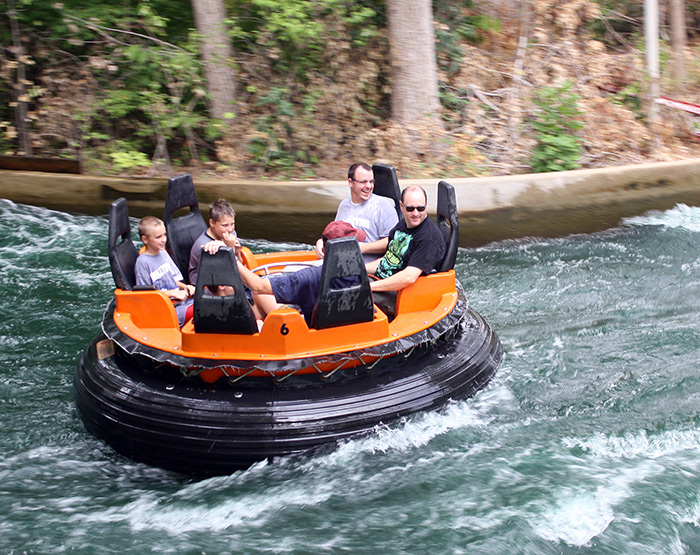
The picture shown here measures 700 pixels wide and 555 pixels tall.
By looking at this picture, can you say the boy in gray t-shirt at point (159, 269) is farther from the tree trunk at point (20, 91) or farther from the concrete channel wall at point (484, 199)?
the tree trunk at point (20, 91)

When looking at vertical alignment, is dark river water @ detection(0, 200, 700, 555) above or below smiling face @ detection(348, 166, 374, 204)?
below

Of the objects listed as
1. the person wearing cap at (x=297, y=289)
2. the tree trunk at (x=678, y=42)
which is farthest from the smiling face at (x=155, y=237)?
Result: the tree trunk at (x=678, y=42)

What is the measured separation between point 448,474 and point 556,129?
519 cm

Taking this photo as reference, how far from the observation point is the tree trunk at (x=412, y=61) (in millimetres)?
7595

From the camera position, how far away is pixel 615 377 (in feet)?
14.0

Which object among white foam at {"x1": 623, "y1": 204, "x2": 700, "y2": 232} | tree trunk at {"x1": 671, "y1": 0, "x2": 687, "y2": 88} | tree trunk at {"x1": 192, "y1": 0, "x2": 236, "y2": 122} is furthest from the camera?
tree trunk at {"x1": 671, "y1": 0, "x2": 687, "y2": 88}

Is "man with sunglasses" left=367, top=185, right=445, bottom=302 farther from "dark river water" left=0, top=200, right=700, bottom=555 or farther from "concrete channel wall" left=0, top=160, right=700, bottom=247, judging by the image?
"concrete channel wall" left=0, top=160, right=700, bottom=247

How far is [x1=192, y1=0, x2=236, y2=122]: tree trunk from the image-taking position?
7738 millimetres

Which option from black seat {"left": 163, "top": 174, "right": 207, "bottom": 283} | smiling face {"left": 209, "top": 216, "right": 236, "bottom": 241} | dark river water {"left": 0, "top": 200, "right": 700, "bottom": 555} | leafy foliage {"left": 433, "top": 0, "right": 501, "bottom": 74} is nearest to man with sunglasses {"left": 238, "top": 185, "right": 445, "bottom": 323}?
smiling face {"left": 209, "top": 216, "right": 236, "bottom": 241}

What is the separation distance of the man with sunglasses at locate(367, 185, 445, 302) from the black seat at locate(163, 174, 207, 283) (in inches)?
51.2

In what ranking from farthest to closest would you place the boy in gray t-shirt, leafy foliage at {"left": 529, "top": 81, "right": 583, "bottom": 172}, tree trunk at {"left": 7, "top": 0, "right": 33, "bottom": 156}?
tree trunk at {"left": 7, "top": 0, "right": 33, "bottom": 156}, leafy foliage at {"left": 529, "top": 81, "right": 583, "bottom": 172}, the boy in gray t-shirt

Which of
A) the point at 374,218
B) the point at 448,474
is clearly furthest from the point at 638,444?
the point at 374,218

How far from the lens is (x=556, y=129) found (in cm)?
768

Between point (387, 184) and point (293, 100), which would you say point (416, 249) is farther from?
point (293, 100)
